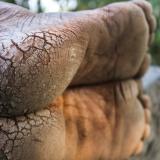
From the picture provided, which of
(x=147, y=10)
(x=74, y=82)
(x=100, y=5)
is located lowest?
(x=100, y=5)

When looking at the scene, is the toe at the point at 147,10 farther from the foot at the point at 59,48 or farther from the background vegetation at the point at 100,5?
the background vegetation at the point at 100,5

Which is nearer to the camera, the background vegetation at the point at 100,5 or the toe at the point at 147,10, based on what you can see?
the toe at the point at 147,10

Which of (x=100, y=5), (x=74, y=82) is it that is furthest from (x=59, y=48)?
(x=100, y=5)

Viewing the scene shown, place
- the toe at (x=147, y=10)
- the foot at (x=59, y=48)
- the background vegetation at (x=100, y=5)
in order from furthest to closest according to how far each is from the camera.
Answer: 1. the background vegetation at (x=100, y=5)
2. the toe at (x=147, y=10)
3. the foot at (x=59, y=48)

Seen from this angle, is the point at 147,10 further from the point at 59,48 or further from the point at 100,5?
the point at 100,5

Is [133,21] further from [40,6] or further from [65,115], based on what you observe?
[40,6]

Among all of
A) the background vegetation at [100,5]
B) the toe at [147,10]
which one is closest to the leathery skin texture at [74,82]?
the toe at [147,10]

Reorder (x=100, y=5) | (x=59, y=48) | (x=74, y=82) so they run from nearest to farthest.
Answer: (x=59, y=48) < (x=74, y=82) < (x=100, y=5)

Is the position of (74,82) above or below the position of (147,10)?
below

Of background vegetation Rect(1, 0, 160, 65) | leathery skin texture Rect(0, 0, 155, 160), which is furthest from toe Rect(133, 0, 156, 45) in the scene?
background vegetation Rect(1, 0, 160, 65)

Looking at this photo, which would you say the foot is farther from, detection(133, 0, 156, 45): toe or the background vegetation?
the background vegetation
